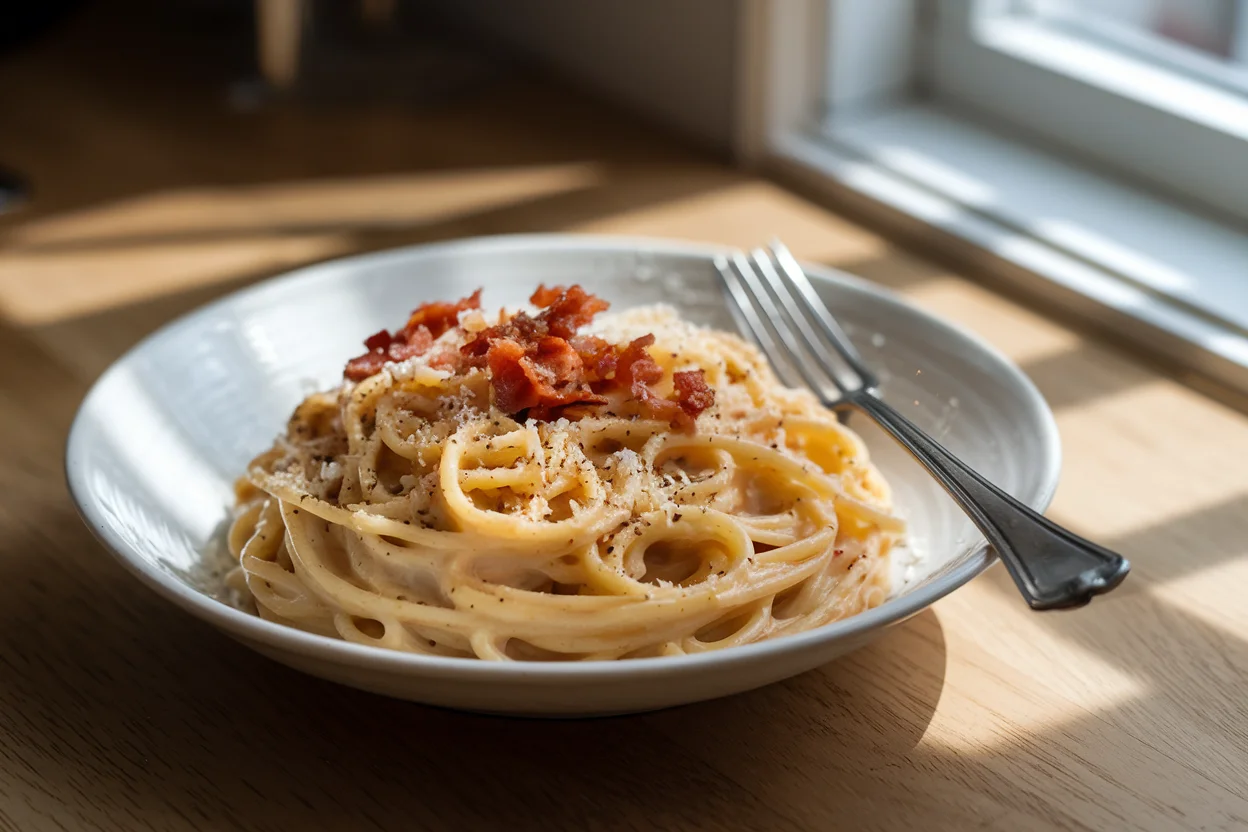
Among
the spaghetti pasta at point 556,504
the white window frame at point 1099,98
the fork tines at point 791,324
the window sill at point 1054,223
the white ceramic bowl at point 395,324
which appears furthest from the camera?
the white window frame at point 1099,98

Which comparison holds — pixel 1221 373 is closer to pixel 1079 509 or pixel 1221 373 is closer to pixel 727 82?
pixel 1079 509

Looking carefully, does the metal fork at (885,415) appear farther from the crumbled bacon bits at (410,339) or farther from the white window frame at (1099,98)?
the white window frame at (1099,98)

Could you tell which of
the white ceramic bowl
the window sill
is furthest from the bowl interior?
the window sill

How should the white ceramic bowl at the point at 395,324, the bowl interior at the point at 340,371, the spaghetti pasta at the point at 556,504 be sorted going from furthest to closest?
the bowl interior at the point at 340,371 → the spaghetti pasta at the point at 556,504 → the white ceramic bowl at the point at 395,324

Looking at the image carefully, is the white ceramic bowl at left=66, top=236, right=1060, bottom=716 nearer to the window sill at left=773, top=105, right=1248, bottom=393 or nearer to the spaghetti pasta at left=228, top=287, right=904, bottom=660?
the spaghetti pasta at left=228, top=287, right=904, bottom=660

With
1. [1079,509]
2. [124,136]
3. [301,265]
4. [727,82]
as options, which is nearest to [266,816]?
[1079,509]

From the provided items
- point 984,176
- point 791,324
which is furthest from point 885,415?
point 984,176

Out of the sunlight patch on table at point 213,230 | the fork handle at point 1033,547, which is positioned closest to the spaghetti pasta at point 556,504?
the fork handle at point 1033,547
